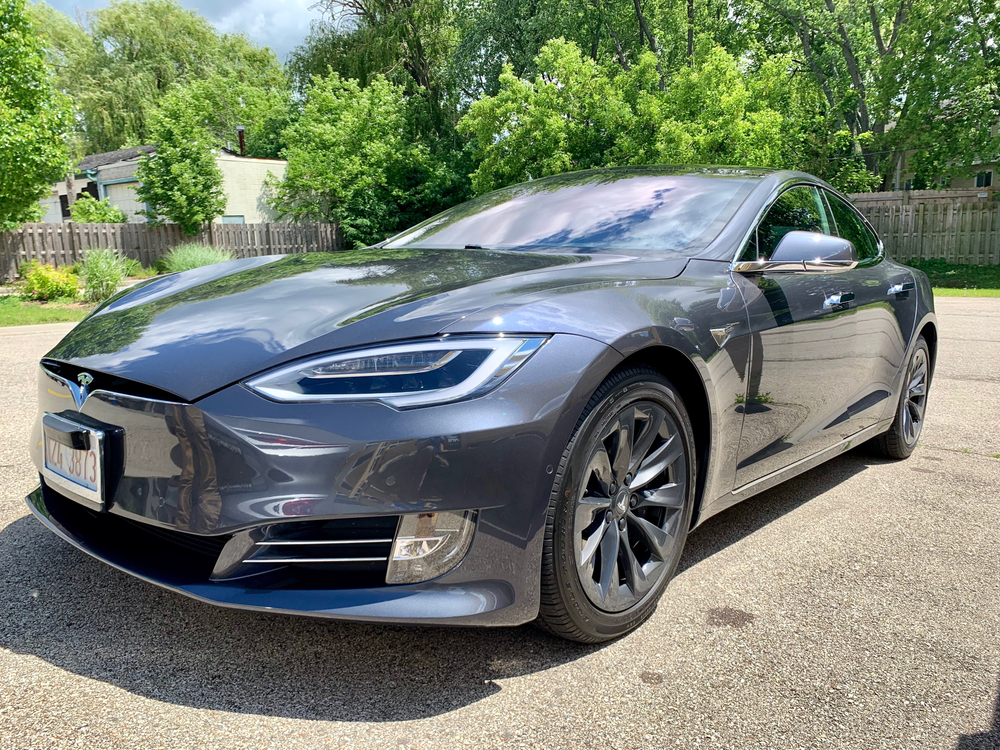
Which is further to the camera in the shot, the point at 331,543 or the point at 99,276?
the point at 99,276

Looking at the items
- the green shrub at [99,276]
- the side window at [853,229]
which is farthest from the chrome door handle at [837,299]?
the green shrub at [99,276]

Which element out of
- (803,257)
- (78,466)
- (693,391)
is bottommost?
(78,466)

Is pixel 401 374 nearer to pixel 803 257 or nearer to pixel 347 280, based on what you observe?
pixel 347 280

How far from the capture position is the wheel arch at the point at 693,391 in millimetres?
2375

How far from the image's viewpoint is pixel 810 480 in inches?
160

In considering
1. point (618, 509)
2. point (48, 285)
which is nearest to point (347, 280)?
point (618, 509)

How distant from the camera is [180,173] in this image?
79.2 feet

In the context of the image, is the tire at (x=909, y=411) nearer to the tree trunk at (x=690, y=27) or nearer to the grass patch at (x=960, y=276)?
the grass patch at (x=960, y=276)

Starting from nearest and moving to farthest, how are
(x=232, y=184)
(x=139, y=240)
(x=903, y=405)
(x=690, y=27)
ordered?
(x=903, y=405) → (x=139, y=240) → (x=690, y=27) → (x=232, y=184)

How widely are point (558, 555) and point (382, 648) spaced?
1.98 ft

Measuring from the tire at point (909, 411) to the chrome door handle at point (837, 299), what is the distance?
3.47ft

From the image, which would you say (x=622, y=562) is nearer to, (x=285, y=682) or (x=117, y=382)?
(x=285, y=682)

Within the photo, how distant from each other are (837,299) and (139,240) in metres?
24.0

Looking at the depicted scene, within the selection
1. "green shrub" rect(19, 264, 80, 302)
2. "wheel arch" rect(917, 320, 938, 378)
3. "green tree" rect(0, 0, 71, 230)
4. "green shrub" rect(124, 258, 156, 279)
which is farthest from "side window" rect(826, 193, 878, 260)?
"green tree" rect(0, 0, 71, 230)
